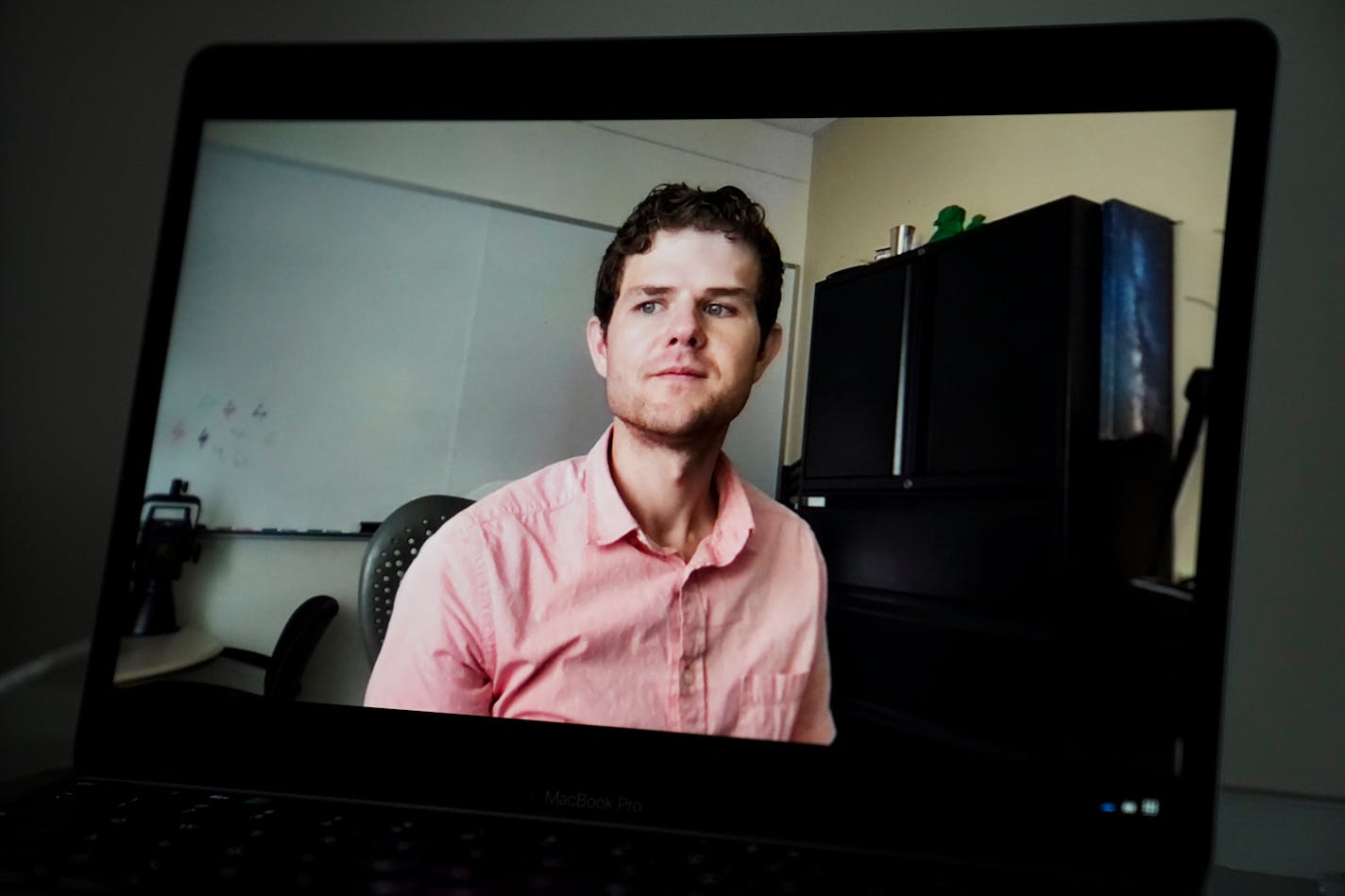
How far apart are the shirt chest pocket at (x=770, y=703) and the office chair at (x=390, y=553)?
10.1 inches

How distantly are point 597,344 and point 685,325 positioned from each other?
0.07m

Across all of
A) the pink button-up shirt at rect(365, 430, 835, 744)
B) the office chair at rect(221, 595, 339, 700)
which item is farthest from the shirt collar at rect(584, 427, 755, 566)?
the office chair at rect(221, 595, 339, 700)

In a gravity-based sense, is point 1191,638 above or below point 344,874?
above

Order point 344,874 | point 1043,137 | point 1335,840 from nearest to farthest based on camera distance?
point 344,874 < point 1043,137 < point 1335,840

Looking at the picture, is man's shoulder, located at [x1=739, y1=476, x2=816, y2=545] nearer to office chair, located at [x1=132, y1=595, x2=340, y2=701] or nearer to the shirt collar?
the shirt collar

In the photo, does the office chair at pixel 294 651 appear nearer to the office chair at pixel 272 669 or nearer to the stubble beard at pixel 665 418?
the office chair at pixel 272 669

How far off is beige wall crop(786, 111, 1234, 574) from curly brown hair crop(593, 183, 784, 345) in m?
0.05

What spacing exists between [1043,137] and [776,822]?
54 cm

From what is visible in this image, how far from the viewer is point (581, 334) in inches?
24.9

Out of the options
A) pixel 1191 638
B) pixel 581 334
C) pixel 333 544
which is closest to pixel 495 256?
pixel 581 334

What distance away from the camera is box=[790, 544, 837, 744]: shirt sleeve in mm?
563

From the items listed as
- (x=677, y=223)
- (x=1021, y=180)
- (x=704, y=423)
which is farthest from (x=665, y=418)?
(x=1021, y=180)

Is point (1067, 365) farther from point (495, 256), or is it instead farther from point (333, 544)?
point (333, 544)

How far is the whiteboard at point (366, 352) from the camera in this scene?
0.63m
